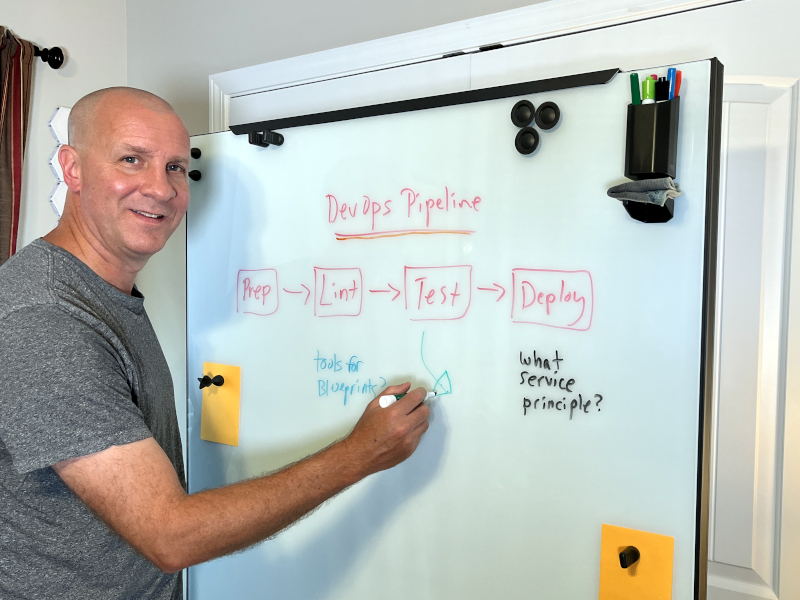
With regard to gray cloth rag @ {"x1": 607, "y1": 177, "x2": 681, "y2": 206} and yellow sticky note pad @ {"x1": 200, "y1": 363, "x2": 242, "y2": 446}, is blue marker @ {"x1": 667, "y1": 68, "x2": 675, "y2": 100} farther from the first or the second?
yellow sticky note pad @ {"x1": 200, "y1": 363, "x2": 242, "y2": 446}

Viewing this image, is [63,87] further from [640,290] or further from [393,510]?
[640,290]

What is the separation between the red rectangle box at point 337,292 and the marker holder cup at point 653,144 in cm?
50

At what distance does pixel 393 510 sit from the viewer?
3.34 feet

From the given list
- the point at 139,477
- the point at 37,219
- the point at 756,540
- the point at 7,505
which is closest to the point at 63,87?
the point at 37,219

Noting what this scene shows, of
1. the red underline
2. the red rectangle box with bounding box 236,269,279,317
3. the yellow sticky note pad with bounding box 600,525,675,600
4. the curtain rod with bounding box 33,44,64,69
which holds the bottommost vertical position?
the yellow sticky note pad with bounding box 600,525,675,600

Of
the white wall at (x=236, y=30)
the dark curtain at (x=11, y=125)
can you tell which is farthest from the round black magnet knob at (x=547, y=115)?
the dark curtain at (x=11, y=125)

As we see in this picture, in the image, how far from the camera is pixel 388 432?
0.90 meters

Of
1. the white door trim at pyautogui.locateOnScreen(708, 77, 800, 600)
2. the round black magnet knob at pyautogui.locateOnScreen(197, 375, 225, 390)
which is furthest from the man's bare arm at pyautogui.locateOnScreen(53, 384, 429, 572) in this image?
the white door trim at pyautogui.locateOnScreen(708, 77, 800, 600)

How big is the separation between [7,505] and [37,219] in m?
1.24

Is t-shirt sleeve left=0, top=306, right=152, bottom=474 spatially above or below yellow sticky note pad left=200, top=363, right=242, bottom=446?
above

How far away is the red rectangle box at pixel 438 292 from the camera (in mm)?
951

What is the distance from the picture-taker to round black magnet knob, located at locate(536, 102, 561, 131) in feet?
2.79

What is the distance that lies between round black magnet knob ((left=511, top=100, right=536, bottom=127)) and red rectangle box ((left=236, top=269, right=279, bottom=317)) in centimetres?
56

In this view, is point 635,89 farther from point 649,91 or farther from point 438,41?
point 438,41
